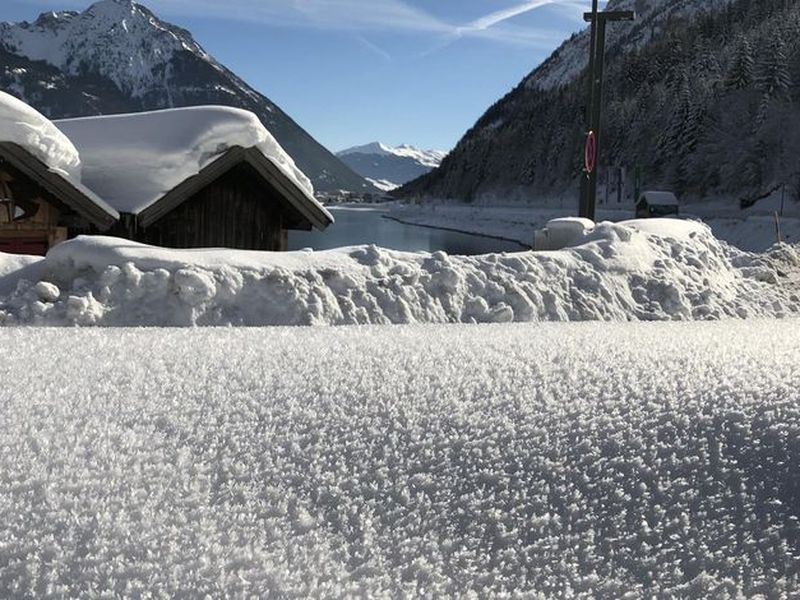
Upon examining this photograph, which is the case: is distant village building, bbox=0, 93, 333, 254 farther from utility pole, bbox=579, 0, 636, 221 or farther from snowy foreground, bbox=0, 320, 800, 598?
snowy foreground, bbox=0, 320, 800, 598

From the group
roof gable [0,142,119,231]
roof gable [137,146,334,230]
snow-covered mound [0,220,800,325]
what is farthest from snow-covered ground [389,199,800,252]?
roof gable [0,142,119,231]

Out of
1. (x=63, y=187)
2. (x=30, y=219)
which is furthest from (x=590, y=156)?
(x=30, y=219)

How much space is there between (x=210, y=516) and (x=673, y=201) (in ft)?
174

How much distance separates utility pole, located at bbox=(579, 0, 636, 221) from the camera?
38.0 ft

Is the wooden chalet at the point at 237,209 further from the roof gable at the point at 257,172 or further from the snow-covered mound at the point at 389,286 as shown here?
the snow-covered mound at the point at 389,286

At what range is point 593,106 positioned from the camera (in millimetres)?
11914

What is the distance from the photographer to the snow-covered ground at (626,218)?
34.4 m

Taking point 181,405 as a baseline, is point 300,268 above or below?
above

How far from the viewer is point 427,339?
4.89 metres

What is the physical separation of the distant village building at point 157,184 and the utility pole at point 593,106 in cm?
439

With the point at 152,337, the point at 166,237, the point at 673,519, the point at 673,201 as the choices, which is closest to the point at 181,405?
the point at 152,337

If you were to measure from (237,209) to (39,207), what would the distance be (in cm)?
300

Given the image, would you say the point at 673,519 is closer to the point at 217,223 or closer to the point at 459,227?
the point at 217,223

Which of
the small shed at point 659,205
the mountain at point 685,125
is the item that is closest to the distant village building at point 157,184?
the mountain at point 685,125
